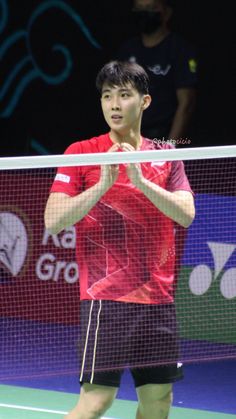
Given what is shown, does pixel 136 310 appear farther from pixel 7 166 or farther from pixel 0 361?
pixel 0 361

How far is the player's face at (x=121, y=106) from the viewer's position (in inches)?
197

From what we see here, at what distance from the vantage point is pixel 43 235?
340 inches

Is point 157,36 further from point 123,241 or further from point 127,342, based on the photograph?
point 127,342

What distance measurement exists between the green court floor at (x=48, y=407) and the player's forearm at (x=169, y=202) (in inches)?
79.8

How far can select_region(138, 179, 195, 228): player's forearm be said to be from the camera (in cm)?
482

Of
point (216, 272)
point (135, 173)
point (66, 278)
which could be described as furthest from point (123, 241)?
point (66, 278)

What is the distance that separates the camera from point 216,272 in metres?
7.95

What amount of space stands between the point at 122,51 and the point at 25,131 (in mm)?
2046

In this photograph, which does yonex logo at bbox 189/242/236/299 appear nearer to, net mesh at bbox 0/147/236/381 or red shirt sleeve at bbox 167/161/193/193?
net mesh at bbox 0/147/236/381

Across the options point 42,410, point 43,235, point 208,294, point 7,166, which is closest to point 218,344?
point 208,294

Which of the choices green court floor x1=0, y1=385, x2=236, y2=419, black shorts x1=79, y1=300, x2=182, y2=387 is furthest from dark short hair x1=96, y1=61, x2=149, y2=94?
green court floor x1=0, y1=385, x2=236, y2=419

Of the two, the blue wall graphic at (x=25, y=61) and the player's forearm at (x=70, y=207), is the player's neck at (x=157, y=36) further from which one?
the player's forearm at (x=70, y=207)

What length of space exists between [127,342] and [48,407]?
2022mm

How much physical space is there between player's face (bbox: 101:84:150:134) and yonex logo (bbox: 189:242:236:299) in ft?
9.80
